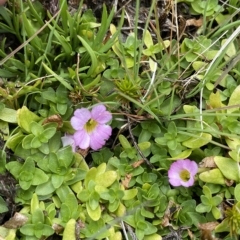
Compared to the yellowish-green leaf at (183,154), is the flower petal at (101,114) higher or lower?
higher

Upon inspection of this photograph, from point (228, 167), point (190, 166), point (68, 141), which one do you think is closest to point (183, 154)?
point (190, 166)

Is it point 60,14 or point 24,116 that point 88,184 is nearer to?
point 24,116

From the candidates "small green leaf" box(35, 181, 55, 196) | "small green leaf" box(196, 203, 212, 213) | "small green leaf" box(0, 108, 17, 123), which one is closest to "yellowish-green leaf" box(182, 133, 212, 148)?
"small green leaf" box(196, 203, 212, 213)

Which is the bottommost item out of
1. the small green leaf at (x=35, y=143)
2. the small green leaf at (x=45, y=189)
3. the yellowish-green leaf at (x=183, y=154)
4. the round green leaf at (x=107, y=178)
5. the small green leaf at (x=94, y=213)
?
the small green leaf at (x=94, y=213)

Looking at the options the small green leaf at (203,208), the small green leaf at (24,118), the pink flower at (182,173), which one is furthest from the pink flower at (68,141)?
the small green leaf at (203,208)

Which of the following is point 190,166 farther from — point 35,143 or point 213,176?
point 35,143

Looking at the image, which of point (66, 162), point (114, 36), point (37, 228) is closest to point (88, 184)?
point (66, 162)

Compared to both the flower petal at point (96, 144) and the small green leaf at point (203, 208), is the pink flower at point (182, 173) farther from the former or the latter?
the flower petal at point (96, 144)
